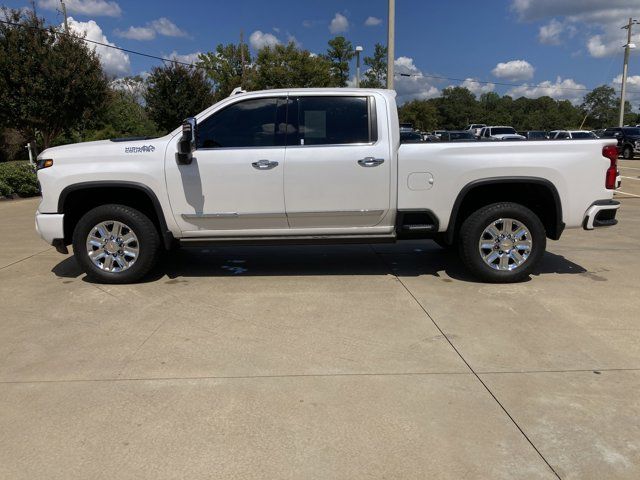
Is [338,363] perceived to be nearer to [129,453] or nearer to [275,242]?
[129,453]

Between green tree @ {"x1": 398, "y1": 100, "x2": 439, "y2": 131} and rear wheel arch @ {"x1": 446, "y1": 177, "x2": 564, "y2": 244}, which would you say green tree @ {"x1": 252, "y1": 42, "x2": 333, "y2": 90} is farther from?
green tree @ {"x1": 398, "y1": 100, "x2": 439, "y2": 131}

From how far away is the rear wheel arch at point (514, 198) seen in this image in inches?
214

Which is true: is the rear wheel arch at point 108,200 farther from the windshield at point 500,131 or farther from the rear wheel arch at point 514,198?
the windshield at point 500,131

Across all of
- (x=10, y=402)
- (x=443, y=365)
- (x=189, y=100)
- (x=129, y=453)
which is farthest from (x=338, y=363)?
(x=189, y=100)

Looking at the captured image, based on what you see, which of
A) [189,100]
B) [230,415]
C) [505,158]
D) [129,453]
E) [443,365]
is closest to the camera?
[129,453]

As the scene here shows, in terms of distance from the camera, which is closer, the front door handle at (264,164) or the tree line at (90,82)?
the front door handle at (264,164)

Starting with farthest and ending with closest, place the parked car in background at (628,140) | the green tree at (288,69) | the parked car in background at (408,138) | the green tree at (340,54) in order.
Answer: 1. the green tree at (340,54)
2. the green tree at (288,69)
3. the parked car in background at (628,140)
4. the parked car in background at (408,138)

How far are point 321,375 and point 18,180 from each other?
1318cm

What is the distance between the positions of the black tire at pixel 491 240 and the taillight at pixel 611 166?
0.79 metres

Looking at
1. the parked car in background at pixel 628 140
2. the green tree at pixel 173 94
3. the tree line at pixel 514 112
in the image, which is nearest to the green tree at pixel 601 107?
the tree line at pixel 514 112

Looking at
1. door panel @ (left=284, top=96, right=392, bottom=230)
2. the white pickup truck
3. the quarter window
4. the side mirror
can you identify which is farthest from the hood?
door panel @ (left=284, top=96, right=392, bottom=230)

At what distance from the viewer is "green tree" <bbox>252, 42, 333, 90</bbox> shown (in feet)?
114

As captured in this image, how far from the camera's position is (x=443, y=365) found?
3.80 meters

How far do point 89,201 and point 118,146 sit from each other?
0.76 meters
